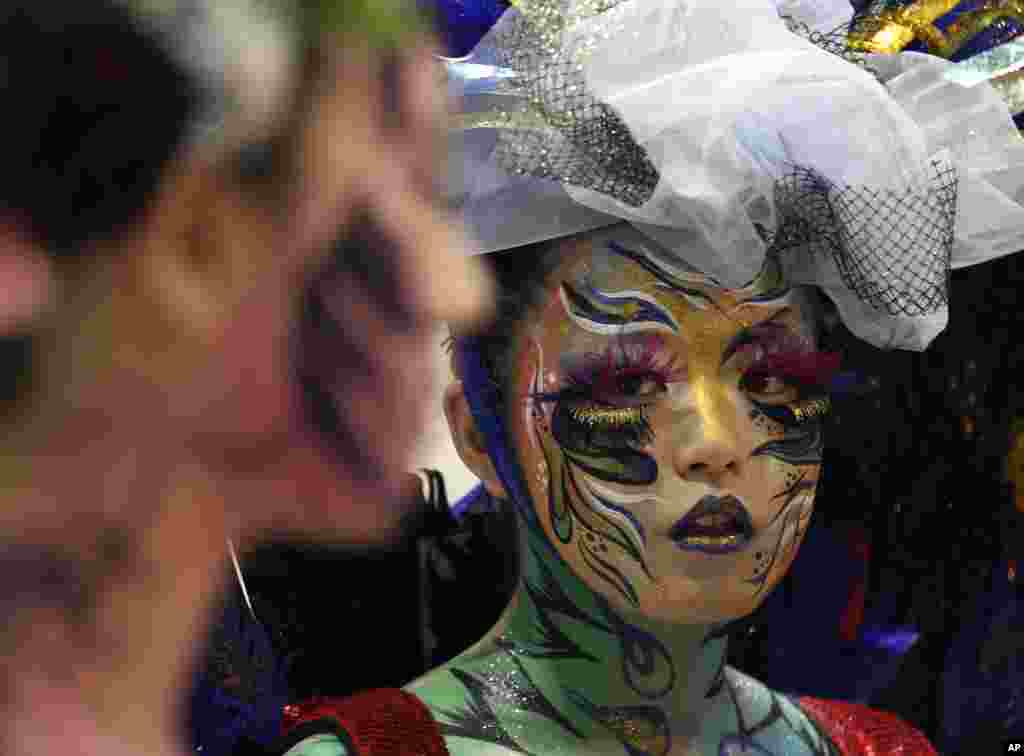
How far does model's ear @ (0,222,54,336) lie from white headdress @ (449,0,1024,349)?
80cm

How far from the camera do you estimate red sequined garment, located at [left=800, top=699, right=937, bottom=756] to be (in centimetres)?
143

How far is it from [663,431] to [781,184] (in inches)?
8.0

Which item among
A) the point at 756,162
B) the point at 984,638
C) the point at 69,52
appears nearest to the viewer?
the point at 69,52

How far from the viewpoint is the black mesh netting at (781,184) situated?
116cm

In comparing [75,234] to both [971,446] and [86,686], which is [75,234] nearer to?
[86,686]

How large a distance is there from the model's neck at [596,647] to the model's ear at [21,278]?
0.97m

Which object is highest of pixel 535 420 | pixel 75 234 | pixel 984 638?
pixel 75 234

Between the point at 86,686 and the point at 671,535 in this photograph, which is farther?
the point at 671,535

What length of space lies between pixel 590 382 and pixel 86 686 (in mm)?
873

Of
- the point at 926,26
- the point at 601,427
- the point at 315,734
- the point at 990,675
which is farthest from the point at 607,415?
the point at 990,675

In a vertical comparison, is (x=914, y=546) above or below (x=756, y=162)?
below

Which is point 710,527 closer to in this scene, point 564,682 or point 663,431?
point 663,431

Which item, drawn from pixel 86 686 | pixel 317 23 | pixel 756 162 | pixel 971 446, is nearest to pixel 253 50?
pixel 317 23

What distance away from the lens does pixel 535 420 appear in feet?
4.06
